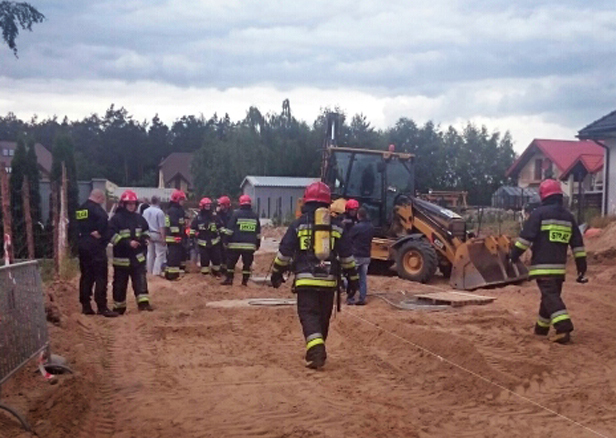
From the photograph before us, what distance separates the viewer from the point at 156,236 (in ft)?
57.8

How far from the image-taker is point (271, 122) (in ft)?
219

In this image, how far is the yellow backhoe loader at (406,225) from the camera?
1678 cm

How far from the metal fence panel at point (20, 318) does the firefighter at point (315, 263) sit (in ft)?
8.58

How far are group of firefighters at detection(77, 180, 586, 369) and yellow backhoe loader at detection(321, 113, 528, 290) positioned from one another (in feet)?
11.3

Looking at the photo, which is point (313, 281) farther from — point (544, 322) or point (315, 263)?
point (544, 322)

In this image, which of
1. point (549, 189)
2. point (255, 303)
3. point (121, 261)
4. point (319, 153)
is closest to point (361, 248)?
point (255, 303)

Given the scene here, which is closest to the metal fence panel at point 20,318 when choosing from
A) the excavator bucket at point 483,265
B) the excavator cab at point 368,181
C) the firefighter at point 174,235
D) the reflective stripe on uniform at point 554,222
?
the reflective stripe on uniform at point 554,222

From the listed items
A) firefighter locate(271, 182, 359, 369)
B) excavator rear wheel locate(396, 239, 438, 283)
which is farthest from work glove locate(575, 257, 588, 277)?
excavator rear wheel locate(396, 239, 438, 283)

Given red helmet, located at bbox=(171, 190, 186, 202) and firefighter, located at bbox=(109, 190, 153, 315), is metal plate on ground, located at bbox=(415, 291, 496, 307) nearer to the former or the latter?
firefighter, located at bbox=(109, 190, 153, 315)

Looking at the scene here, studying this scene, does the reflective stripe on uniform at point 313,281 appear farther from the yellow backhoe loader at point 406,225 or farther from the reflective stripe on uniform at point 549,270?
the yellow backhoe loader at point 406,225

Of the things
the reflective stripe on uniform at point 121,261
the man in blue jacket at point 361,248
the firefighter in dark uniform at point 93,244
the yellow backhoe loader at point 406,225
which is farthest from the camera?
the yellow backhoe loader at point 406,225

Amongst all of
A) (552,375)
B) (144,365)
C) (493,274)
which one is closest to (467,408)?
(552,375)

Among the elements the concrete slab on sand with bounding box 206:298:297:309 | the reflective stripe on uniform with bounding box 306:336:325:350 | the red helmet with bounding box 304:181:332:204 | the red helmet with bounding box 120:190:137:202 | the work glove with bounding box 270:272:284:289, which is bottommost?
the concrete slab on sand with bounding box 206:298:297:309

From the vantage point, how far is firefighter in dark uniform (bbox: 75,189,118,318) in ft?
40.1
